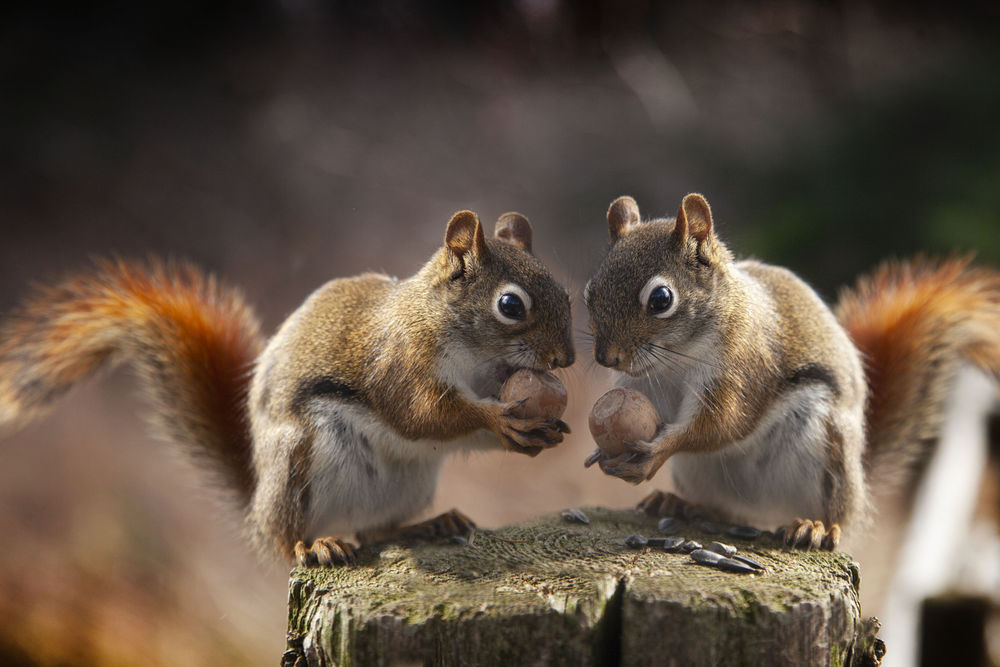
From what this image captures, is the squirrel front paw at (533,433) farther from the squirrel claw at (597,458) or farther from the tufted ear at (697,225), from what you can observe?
the tufted ear at (697,225)

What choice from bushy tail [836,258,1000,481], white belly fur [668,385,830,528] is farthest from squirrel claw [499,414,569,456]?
bushy tail [836,258,1000,481]

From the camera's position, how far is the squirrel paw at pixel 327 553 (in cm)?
153

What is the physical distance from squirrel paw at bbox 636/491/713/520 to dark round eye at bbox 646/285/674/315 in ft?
1.71

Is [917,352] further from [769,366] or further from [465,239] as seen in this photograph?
[465,239]

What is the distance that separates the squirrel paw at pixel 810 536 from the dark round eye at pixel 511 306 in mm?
640

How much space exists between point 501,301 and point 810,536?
709 mm

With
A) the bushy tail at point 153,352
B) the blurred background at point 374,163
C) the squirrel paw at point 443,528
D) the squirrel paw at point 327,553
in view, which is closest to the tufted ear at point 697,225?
the squirrel paw at point 443,528

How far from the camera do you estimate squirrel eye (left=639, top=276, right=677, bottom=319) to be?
148 centimetres

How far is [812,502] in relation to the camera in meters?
1.66

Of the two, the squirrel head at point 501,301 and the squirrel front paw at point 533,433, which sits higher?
the squirrel head at point 501,301

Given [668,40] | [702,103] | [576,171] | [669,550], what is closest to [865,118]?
[702,103]

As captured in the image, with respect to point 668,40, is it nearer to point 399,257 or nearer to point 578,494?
point 399,257

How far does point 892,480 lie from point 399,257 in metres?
2.73

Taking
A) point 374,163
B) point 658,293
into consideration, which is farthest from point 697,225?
point 374,163
